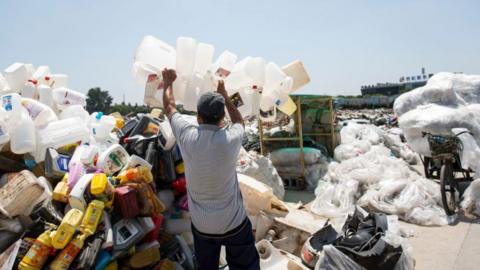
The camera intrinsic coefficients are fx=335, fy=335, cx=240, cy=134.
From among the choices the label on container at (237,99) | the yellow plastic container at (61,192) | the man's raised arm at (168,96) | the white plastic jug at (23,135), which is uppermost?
the man's raised arm at (168,96)

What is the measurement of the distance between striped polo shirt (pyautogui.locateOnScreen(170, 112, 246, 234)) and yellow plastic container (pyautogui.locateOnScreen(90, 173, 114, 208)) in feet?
2.41

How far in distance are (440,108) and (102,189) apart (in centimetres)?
445

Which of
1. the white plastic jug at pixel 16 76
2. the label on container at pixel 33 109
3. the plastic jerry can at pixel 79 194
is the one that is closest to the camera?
the plastic jerry can at pixel 79 194

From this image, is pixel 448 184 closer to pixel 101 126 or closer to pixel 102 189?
pixel 102 189

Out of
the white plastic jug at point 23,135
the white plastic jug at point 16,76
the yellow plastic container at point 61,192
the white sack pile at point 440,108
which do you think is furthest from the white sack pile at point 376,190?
the white plastic jug at point 16,76

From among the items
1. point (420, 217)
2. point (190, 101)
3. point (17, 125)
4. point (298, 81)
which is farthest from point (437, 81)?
point (17, 125)

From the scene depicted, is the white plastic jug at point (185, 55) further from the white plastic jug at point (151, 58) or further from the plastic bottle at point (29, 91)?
the plastic bottle at point (29, 91)

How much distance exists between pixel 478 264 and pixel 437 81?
298 centimetres

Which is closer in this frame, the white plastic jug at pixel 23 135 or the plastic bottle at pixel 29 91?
the white plastic jug at pixel 23 135

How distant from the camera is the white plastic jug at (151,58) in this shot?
Result: 2609 mm

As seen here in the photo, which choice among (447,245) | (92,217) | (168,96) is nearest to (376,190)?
(447,245)

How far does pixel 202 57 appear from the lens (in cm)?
281

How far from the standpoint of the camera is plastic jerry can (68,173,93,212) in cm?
237

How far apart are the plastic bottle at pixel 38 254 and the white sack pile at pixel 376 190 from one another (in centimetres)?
336
